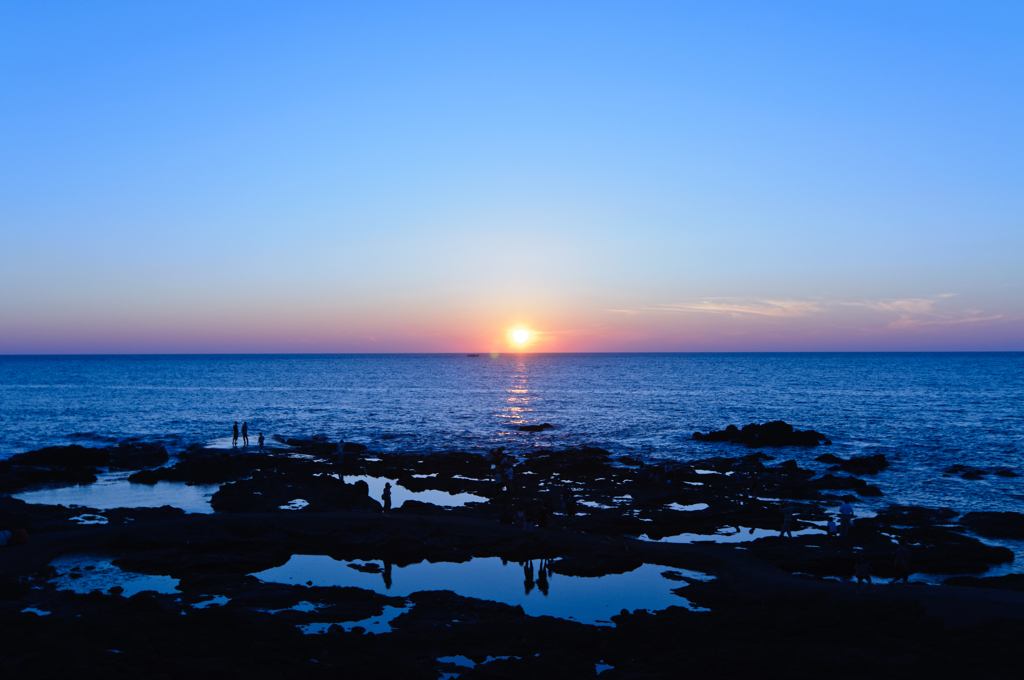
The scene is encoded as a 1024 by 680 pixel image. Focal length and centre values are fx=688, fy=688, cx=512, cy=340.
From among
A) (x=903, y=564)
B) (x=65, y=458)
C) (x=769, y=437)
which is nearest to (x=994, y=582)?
(x=903, y=564)

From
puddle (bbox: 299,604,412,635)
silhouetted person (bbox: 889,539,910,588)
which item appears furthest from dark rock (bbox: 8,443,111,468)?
silhouetted person (bbox: 889,539,910,588)

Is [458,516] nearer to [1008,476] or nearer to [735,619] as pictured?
[735,619]

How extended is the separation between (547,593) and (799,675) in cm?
884

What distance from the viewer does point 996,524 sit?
100ft

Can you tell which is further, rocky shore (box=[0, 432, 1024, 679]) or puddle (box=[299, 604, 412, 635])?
puddle (box=[299, 604, 412, 635])

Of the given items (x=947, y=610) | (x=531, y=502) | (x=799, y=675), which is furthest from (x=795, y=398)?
(x=799, y=675)

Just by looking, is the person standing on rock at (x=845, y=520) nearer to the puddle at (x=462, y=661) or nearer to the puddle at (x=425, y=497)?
the puddle at (x=425, y=497)

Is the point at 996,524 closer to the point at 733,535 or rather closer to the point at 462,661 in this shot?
the point at 733,535

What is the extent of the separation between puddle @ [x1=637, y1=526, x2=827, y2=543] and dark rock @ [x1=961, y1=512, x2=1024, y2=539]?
683cm

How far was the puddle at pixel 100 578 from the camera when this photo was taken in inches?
849

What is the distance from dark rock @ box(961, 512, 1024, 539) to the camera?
2953cm

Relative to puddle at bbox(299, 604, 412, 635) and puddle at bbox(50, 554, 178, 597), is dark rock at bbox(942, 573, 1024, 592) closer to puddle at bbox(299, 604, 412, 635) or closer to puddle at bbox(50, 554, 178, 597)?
puddle at bbox(299, 604, 412, 635)

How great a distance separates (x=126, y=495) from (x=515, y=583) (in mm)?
26194

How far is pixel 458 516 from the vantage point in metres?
31.7
